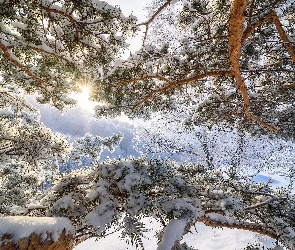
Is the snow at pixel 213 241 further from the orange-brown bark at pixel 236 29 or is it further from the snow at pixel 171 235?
the orange-brown bark at pixel 236 29

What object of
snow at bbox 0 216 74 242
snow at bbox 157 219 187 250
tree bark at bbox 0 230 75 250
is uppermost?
snow at bbox 157 219 187 250

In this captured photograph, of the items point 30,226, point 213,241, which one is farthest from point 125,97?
point 213,241

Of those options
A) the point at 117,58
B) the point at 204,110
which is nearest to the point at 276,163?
the point at 204,110

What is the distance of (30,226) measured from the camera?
5.18 feet

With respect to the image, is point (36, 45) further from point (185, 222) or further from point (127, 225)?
point (185, 222)

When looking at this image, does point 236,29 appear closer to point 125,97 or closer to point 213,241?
point 125,97

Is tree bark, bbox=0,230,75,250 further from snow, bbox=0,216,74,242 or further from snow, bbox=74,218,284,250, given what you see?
snow, bbox=74,218,284,250

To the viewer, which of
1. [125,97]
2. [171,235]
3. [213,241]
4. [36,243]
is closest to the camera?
[36,243]

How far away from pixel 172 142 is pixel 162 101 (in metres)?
10.4

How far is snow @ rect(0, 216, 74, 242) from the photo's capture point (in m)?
1.48

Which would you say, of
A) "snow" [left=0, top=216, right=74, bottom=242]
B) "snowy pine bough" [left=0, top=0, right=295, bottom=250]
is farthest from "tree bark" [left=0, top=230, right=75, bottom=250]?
"snowy pine bough" [left=0, top=0, right=295, bottom=250]

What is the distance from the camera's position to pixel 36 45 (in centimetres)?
272

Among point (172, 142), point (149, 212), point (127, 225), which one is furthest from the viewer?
point (172, 142)

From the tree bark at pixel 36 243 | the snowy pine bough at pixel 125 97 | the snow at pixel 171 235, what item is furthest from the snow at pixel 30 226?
the snow at pixel 171 235
